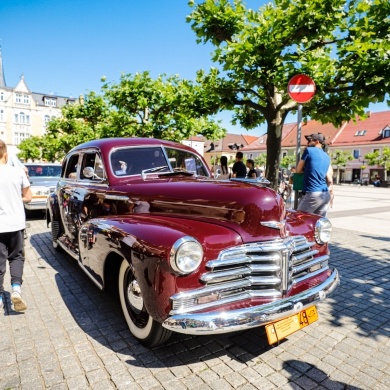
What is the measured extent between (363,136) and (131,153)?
56987 millimetres

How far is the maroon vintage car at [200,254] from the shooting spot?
7.43 feet

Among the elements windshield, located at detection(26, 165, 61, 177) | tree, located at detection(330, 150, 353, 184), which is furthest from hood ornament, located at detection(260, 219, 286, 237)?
tree, located at detection(330, 150, 353, 184)

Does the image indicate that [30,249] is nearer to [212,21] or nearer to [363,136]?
[212,21]

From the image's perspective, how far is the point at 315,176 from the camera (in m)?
5.26

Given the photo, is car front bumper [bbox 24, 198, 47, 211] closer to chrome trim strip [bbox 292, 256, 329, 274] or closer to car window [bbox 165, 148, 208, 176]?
car window [bbox 165, 148, 208, 176]

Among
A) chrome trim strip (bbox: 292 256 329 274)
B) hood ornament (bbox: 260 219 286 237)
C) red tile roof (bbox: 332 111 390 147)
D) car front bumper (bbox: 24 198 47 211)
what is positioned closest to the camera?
hood ornament (bbox: 260 219 286 237)

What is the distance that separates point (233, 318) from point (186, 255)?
1.81 ft

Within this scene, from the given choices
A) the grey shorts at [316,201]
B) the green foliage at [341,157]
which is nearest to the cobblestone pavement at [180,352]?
the grey shorts at [316,201]

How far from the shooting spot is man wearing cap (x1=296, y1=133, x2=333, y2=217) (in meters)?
5.25

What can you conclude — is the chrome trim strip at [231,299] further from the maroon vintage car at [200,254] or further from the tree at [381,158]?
the tree at [381,158]

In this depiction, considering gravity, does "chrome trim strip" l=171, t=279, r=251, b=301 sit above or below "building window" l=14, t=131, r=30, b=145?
below

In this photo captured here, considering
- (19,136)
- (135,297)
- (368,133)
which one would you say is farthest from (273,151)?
(19,136)

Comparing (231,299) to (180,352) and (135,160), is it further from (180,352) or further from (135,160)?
(135,160)

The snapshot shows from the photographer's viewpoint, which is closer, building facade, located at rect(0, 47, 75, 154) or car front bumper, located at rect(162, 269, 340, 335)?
car front bumper, located at rect(162, 269, 340, 335)
